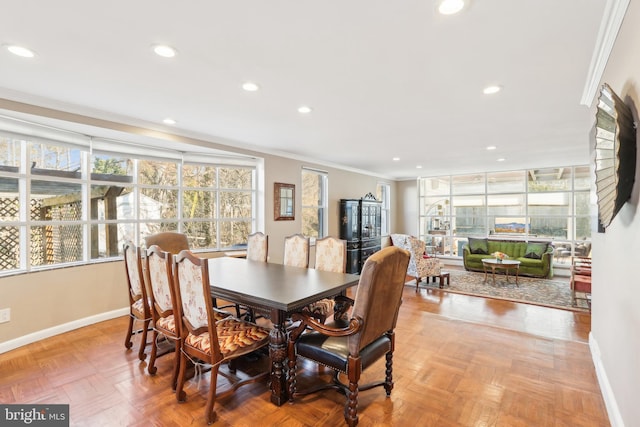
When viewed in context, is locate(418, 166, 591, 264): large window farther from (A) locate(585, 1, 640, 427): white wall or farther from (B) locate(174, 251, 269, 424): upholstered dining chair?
(B) locate(174, 251, 269, 424): upholstered dining chair

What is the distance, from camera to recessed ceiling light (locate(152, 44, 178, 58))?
201 cm

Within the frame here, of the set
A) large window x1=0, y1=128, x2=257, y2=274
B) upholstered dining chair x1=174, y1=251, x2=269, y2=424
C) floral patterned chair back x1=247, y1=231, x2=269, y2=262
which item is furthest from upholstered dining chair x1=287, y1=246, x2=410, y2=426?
large window x1=0, y1=128, x2=257, y2=274

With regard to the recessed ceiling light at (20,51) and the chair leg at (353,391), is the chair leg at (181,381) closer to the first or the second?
the chair leg at (353,391)

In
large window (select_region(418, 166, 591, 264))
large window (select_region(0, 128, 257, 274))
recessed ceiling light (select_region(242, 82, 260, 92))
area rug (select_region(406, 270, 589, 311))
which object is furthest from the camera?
large window (select_region(418, 166, 591, 264))

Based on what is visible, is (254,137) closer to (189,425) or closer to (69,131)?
(69,131)

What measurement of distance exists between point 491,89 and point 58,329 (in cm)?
496

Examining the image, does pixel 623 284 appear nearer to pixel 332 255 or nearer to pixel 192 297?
pixel 332 255

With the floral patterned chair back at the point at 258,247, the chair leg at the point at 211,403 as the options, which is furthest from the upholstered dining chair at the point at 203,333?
the floral patterned chair back at the point at 258,247

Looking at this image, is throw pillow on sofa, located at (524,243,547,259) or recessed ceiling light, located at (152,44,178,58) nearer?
recessed ceiling light, located at (152,44,178,58)

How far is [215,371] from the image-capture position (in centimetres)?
198

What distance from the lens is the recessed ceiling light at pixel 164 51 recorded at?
201 centimetres

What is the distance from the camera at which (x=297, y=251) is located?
12.2 feet

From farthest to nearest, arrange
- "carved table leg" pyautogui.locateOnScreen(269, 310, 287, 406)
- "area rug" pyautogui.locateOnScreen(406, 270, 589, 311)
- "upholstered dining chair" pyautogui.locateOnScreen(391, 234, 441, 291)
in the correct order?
"upholstered dining chair" pyautogui.locateOnScreen(391, 234, 441, 291), "area rug" pyautogui.locateOnScreen(406, 270, 589, 311), "carved table leg" pyautogui.locateOnScreen(269, 310, 287, 406)

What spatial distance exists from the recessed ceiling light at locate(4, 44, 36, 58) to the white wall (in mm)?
3528
